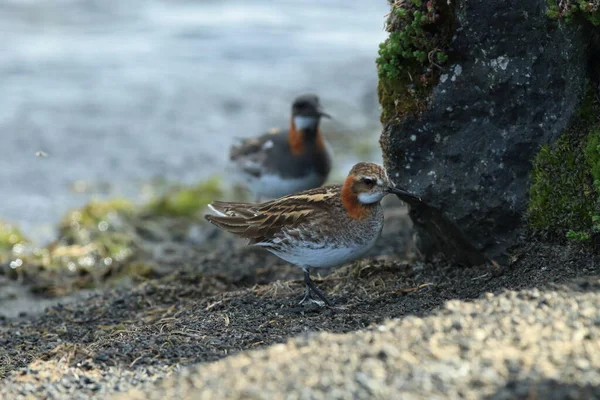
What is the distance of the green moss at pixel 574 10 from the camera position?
5785 millimetres

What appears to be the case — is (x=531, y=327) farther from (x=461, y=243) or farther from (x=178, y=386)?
(x=461, y=243)

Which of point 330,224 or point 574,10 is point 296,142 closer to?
point 330,224

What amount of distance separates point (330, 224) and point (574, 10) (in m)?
2.50

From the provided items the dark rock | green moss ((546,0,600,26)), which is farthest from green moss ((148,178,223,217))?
green moss ((546,0,600,26))

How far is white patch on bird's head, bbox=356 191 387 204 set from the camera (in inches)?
268

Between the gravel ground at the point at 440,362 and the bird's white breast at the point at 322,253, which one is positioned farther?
the bird's white breast at the point at 322,253

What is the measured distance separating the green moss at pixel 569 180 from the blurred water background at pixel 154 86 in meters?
7.10

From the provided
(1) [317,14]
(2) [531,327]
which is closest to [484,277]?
→ (2) [531,327]

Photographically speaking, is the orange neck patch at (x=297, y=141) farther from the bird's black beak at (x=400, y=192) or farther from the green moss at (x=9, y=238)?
the bird's black beak at (x=400, y=192)

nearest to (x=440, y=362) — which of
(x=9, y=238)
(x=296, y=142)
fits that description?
(x=296, y=142)

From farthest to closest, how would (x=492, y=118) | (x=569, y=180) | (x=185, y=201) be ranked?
(x=185, y=201) → (x=492, y=118) → (x=569, y=180)

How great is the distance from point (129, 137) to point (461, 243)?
9.32 metres

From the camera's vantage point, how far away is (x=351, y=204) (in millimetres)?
6871

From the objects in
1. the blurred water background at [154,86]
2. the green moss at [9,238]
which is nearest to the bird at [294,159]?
the blurred water background at [154,86]
